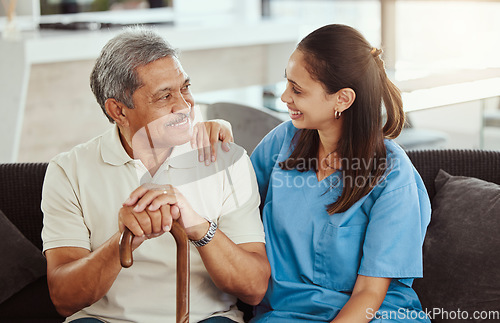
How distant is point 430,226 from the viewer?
1.69m

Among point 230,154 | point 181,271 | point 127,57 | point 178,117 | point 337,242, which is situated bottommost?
point 337,242

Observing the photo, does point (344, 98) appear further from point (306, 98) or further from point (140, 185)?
point (140, 185)

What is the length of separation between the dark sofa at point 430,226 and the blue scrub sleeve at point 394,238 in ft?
0.80

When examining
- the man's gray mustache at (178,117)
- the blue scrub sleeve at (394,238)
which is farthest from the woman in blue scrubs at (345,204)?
the man's gray mustache at (178,117)

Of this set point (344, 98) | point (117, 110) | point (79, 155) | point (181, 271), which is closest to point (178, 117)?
point (117, 110)

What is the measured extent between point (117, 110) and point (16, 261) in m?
0.62

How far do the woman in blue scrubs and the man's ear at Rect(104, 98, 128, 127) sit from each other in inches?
15.5

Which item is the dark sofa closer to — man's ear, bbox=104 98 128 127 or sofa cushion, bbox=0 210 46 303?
sofa cushion, bbox=0 210 46 303

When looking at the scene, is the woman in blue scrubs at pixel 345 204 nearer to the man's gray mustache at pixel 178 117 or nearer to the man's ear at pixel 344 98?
the man's ear at pixel 344 98

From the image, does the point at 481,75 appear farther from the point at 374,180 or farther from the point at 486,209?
the point at 374,180

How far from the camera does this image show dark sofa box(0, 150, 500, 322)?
1.59 metres

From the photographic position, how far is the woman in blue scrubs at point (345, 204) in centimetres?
139

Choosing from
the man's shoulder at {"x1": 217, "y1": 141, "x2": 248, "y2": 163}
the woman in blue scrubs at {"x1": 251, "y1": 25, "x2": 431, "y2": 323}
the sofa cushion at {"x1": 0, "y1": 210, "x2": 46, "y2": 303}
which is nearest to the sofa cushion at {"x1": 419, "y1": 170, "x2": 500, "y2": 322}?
the woman in blue scrubs at {"x1": 251, "y1": 25, "x2": 431, "y2": 323}

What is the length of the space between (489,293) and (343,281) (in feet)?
1.30
